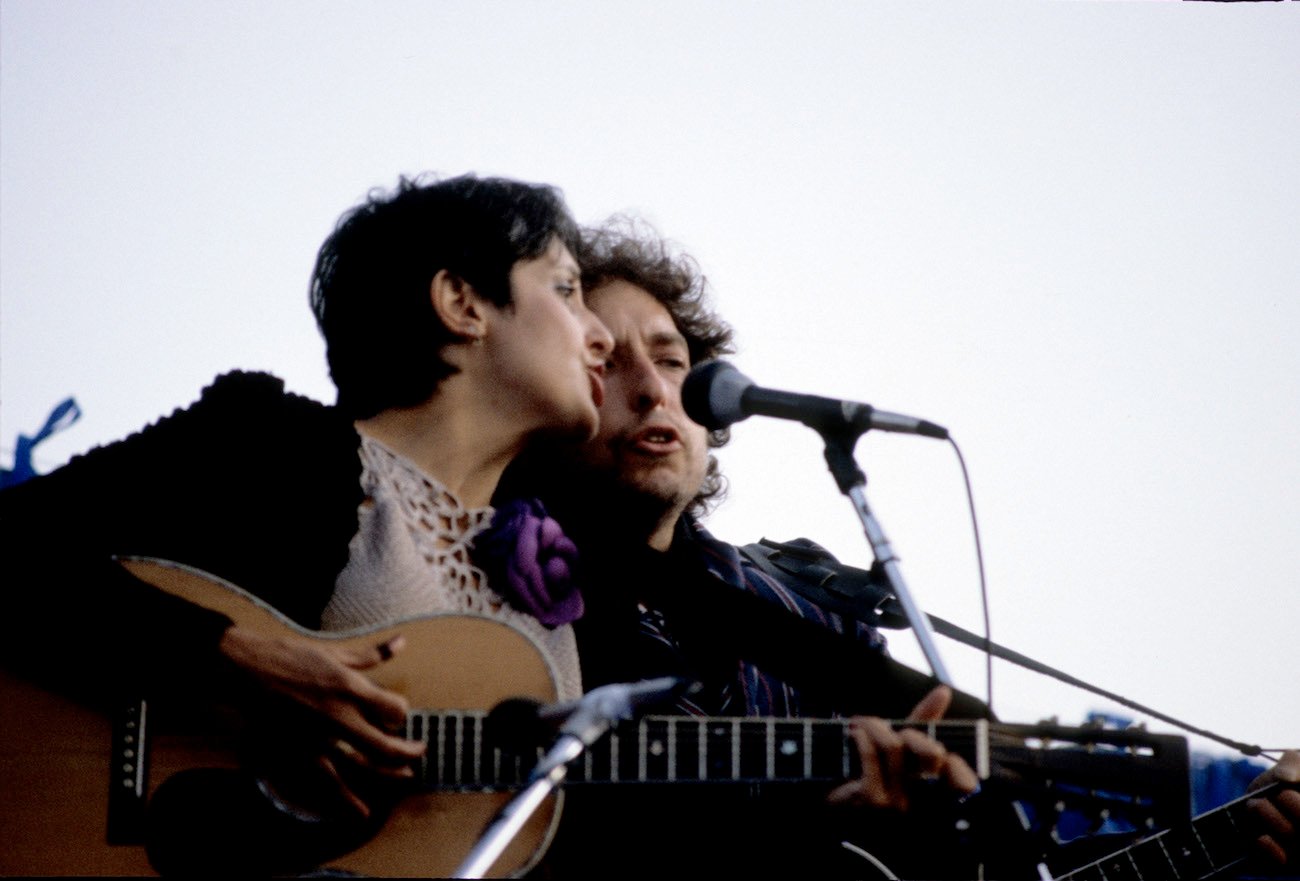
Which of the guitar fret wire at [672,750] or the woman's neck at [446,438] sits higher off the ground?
the woman's neck at [446,438]

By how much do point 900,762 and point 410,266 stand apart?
1.38 m

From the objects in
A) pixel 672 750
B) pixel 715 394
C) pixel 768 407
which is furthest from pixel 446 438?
pixel 672 750

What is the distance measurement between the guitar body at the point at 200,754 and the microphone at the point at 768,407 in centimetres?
54

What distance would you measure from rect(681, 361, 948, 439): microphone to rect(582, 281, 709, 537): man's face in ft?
2.34

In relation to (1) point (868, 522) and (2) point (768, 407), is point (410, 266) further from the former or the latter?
(1) point (868, 522)

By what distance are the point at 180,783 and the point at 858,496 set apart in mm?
1159

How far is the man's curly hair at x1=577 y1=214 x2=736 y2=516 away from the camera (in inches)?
131

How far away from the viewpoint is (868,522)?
1.94m

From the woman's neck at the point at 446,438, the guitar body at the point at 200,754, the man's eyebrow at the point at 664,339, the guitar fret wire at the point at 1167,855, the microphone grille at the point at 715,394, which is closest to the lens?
the guitar body at the point at 200,754

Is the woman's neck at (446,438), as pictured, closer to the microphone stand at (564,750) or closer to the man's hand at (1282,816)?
the microphone stand at (564,750)

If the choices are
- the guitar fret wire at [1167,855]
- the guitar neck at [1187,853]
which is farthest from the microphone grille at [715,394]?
the guitar fret wire at [1167,855]

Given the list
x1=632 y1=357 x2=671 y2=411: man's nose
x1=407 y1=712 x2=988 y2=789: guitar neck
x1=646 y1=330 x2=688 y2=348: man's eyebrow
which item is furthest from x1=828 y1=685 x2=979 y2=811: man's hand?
x1=646 y1=330 x2=688 y2=348: man's eyebrow

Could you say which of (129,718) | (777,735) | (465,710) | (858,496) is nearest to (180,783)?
(129,718)

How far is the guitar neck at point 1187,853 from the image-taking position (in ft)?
7.74
